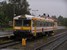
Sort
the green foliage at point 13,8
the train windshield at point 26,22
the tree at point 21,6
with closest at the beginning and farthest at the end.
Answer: the train windshield at point 26,22, the green foliage at point 13,8, the tree at point 21,6

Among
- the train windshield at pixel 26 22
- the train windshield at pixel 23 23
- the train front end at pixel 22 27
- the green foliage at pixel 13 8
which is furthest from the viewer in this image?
the green foliage at pixel 13 8

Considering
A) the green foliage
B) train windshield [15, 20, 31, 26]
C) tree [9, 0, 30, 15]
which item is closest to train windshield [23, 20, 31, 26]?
train windshield [15, 20, 31, 26]

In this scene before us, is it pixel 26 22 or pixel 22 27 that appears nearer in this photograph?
pixel 22 27

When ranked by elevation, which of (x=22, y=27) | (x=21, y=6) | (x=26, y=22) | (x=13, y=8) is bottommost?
(x=22, y=27)

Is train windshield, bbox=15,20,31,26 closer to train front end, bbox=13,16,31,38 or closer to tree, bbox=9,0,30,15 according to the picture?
train front end, bbox=13,16,31,38

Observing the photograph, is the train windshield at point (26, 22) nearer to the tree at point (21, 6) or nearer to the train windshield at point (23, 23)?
the train windshield at point (23, 23)

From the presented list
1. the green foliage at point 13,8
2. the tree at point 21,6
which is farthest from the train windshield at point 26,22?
the tree at point 21,6

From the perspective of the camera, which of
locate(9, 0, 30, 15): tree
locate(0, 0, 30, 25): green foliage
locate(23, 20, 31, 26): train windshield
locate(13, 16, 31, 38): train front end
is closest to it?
locate(13, 16, 31, 38): train front end

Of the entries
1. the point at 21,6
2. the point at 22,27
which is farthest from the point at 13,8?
the point at 22,27

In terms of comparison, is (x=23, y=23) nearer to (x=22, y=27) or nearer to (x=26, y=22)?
(x=26, y=22)

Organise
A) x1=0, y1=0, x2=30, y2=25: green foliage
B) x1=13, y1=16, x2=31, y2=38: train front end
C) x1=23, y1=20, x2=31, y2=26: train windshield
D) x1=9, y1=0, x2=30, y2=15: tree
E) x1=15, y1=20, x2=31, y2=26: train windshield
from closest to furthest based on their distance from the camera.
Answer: x1=13, y1=16, x2=31, y2=38: train front end → x1=23, y1=20, x2=31, y2=26: train windshield → x1=15, y1=20, x2=31, y2=26: train windshield → x1=0, y1=0, x2=30, y2=25: green foliage → x1=9, y1=0, x2=30, y2=15: tree

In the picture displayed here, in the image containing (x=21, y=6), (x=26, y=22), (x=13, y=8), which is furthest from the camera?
(x=21, y=6)

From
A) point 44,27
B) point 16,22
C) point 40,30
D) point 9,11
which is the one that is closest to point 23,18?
point 16,22

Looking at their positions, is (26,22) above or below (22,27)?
above
